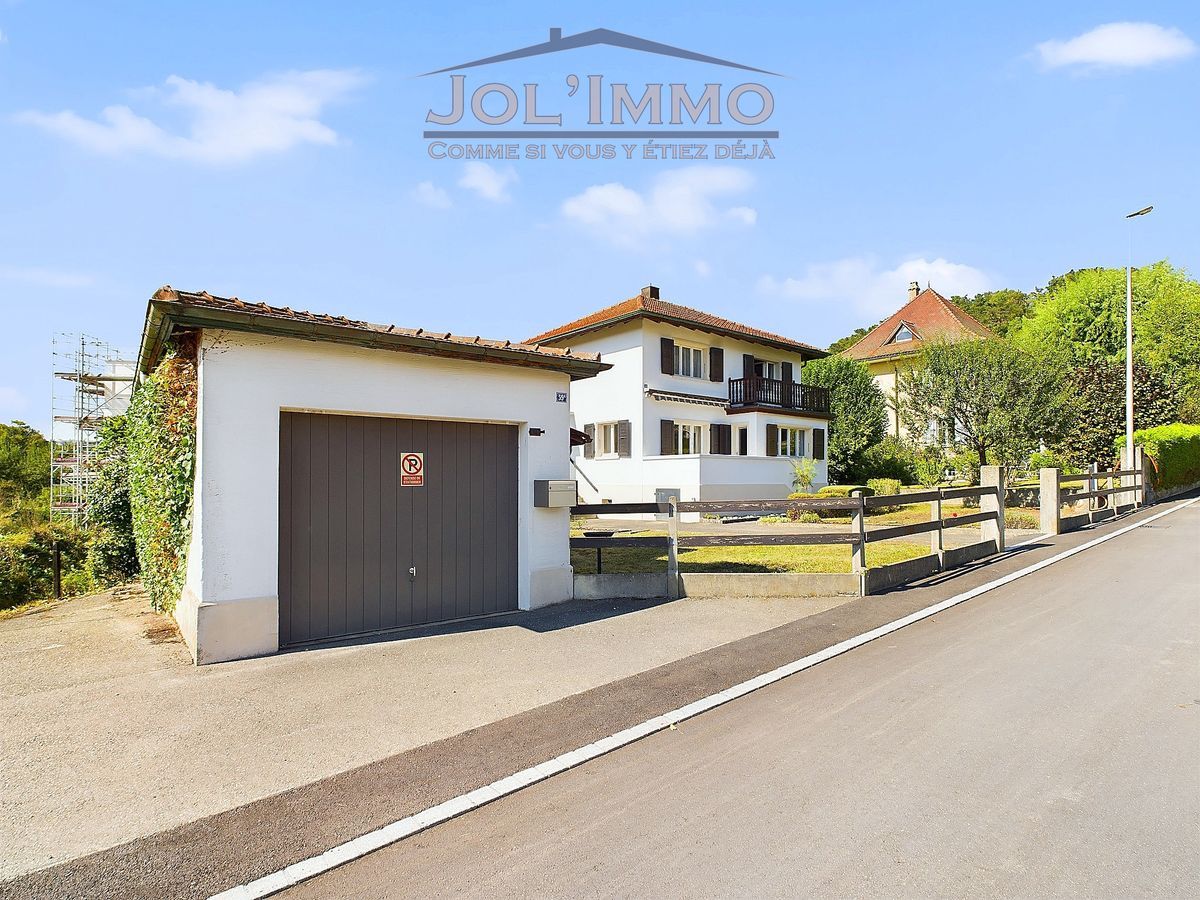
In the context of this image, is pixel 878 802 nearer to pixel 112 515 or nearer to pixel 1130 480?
pixel 112 515

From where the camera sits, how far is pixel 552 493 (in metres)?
7.98

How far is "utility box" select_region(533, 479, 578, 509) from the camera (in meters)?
7.99

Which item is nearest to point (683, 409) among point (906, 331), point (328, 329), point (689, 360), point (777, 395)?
point (689, 360)

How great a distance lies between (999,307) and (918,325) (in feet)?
85.0

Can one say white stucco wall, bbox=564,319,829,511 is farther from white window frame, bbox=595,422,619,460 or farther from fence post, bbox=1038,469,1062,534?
fence post, bbox=1038,469,1062,534

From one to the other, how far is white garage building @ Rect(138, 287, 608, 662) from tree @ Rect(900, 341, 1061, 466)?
799 inches

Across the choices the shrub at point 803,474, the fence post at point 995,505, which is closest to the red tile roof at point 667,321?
the shrub at point 803,474

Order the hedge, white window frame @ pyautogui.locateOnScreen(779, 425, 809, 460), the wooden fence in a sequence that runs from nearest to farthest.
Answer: the wooden fence, the hedge, white window frame @ pyautogui.locateOnScreen(779, 425, 809, 460)

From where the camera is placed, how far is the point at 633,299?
86.9 ft

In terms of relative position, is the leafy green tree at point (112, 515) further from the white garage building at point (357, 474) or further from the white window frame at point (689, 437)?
the white window frame at point (689, 437)

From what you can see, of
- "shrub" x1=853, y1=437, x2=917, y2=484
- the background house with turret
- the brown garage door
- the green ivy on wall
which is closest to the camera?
the green ivy on wall

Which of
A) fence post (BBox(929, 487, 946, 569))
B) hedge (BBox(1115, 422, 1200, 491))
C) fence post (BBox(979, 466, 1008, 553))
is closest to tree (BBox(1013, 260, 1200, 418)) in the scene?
hedge (BBox(1115, 422, 1200, 491))

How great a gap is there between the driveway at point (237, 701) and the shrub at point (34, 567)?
6.34 m

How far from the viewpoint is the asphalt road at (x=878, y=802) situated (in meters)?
2.73
